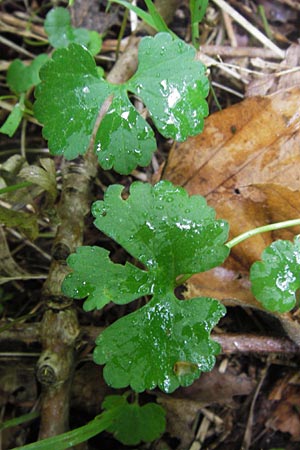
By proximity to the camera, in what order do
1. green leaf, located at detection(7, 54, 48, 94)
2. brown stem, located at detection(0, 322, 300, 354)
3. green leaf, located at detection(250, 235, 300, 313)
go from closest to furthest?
green leaf, located at detection(250, 235, 300, 313)
brown stem, located at detection(0, 322, 300, 354)
green leaf, located at detection(7, 54, 48, 94)

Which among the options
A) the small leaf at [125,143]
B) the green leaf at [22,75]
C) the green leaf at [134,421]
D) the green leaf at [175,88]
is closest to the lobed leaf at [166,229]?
the small leaf at [125,143]

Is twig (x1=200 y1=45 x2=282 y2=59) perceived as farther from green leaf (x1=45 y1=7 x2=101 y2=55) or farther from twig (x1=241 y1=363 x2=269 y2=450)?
twig (x1=241 y1=363 x2=269 y2=450)

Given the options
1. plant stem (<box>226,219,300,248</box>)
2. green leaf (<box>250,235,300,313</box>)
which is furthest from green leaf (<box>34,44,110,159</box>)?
green leaf (<box>250,235,300,313</box>)

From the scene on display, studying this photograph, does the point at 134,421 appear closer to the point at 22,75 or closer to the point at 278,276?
the point at 278,276

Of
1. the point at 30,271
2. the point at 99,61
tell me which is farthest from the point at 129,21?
the point at 30,271

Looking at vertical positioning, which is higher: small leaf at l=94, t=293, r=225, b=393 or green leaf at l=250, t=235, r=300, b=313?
green leaf at l=250, t=235, r=300, b=313

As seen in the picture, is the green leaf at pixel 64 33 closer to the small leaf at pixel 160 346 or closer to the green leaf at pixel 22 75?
the green leaf at pixel 22 75
